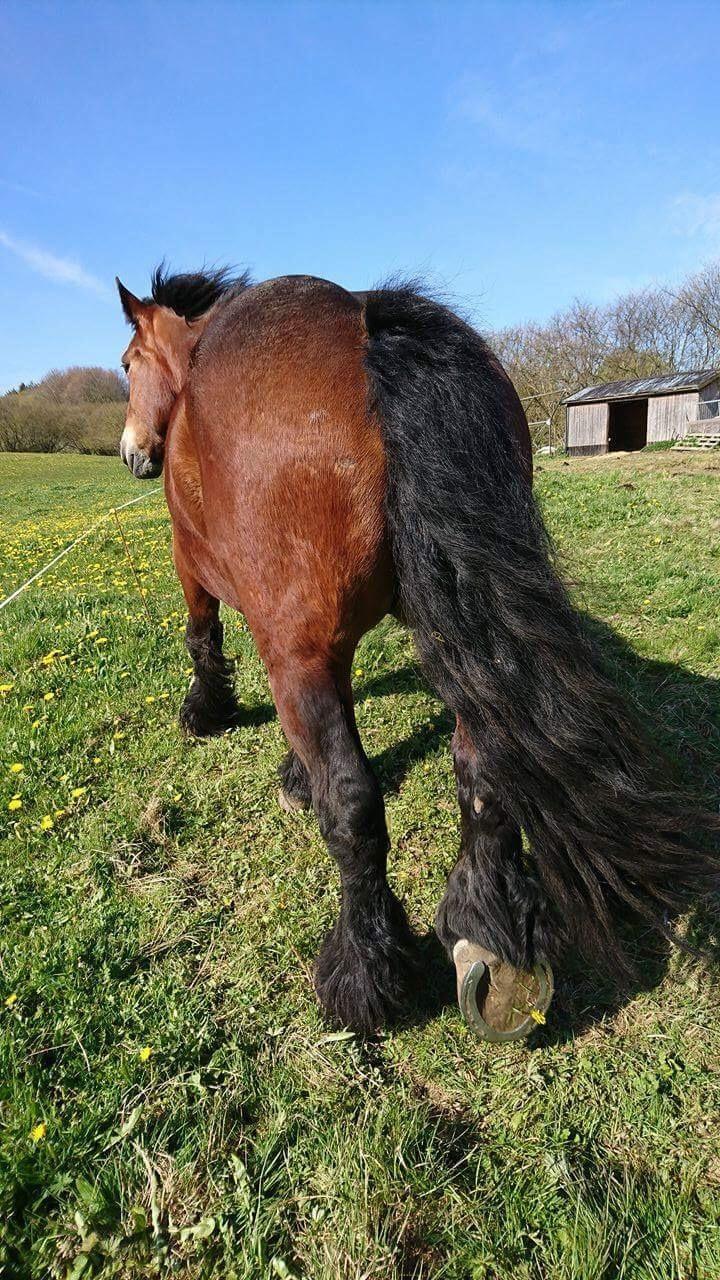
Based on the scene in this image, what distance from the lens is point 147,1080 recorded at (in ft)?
6.36

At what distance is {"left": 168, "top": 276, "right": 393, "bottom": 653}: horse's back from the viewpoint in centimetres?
190

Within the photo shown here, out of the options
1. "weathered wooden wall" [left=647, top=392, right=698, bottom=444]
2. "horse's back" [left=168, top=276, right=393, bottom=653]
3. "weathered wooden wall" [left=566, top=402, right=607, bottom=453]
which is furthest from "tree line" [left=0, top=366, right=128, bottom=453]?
"horse's back" [left=168, top=276, right=393, bottom=653]

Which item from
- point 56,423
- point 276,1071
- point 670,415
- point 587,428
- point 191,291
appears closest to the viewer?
point 276,1071

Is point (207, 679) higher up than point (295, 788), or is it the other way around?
point (207, 679)

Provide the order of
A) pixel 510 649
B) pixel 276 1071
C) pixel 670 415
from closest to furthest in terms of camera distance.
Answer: pixel 510 649, pixel 276 1071, pixel 670 415

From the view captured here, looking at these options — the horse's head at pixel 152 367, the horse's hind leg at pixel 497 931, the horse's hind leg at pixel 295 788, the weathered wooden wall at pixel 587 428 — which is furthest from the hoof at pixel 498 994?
the weathered wooden wall at pixel 587 428

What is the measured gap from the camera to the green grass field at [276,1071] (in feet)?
5.06

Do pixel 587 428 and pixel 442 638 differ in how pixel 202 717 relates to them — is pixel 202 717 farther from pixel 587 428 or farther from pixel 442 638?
pixel 587 428

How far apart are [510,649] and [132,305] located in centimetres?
264

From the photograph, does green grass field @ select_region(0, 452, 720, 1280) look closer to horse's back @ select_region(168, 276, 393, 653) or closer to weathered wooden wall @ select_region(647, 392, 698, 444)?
horse's back @ select_region(168, 276, 393, 653)

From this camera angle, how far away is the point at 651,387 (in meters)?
25.6

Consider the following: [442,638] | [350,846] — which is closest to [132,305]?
[442,638]

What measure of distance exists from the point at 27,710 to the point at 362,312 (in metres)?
3.27

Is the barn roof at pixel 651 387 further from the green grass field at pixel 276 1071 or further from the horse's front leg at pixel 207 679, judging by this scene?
the horse's front leg at pixel 207 679
